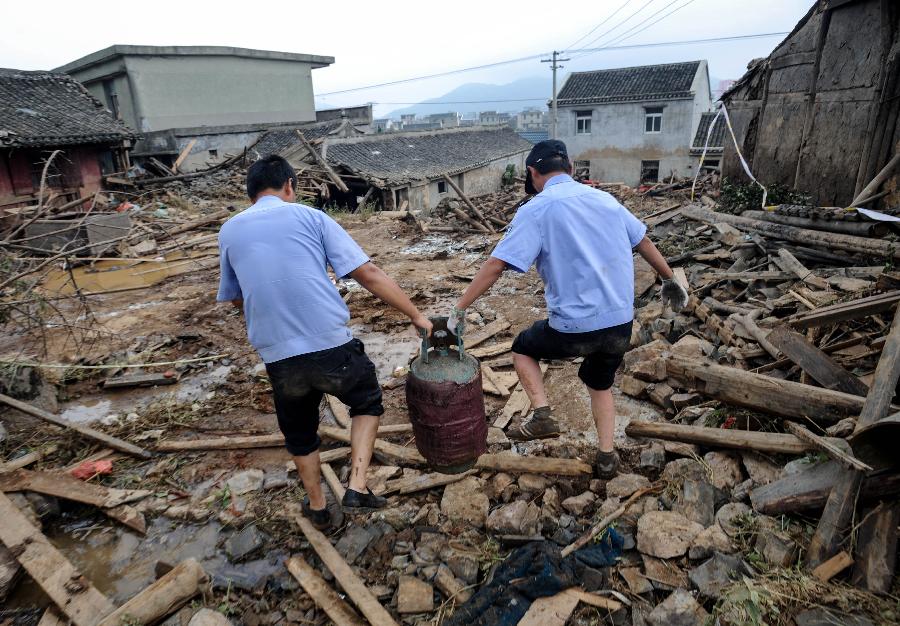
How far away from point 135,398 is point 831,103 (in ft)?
34.2

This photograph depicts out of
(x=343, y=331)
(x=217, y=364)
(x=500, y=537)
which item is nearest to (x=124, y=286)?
(x=217, y=364)

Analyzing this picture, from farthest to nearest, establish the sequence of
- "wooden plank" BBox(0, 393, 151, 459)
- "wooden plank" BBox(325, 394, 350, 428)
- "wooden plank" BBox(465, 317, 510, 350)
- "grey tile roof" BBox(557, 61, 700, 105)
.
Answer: "grey tile roof" BBox(557, 61, 700, 105), "wooden plank" BBox(465, 317, 510, 350), "wooden plank" BBox(325, 394, 350, 428), "wooden plank" BBox(0, 393, 151, 459)

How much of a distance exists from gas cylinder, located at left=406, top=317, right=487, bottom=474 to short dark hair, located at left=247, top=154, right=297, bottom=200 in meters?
1.27

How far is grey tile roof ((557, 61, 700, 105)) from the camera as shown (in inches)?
1157

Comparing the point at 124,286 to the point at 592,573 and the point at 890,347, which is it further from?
the point at 890,347

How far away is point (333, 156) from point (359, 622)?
2022 centimetres

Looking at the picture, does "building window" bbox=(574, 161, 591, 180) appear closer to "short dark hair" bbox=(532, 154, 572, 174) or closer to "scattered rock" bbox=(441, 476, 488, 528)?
"short dark hair" bbox=(532, 154, 572, 174)

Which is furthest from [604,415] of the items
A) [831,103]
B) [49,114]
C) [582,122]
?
[582,122]

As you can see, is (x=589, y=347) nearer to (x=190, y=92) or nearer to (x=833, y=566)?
(x=833, y=566)

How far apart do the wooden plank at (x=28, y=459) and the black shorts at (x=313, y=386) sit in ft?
8.05

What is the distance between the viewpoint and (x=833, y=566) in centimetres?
227

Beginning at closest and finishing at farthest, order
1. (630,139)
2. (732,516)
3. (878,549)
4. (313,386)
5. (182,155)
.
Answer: (878,549)
(732,516)
(313,386)
(182,155)
(630,139)

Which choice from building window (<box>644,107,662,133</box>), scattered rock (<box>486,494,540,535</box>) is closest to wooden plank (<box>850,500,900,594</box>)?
scattered rock (<box>486,494,540,535</box>)

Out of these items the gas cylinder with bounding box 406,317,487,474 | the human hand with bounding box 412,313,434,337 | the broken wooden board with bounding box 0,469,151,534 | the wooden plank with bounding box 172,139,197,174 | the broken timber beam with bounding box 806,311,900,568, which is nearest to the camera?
the broken timber beam with bounding box 806,311,900,568
